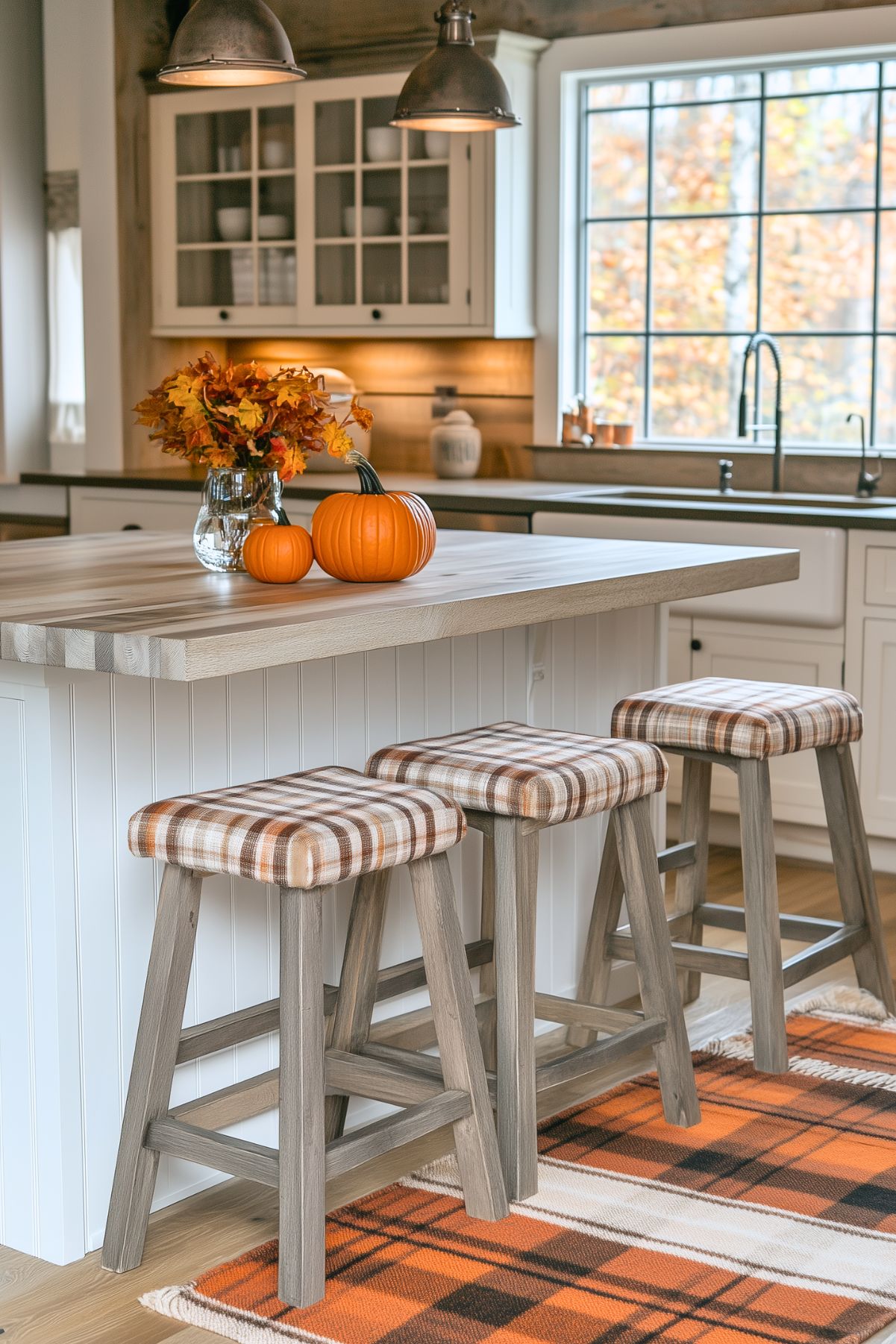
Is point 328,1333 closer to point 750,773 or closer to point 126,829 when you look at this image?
point 126,829

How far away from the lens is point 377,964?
2490mm

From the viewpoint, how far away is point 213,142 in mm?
5656

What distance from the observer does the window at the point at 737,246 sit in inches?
192

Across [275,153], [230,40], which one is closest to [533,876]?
[230,40]

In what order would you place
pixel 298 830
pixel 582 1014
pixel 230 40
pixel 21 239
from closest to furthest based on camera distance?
pixel 298 830
pixel 582 1014
pixel 230 40
pixel 21 239

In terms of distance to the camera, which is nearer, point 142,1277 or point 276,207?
point 142,1277

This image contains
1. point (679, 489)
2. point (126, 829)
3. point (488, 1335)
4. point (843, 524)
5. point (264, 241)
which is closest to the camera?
point (488, 1335)

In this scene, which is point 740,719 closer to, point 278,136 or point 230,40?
point 230,40

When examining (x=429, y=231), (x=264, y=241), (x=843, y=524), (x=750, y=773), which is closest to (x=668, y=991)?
(x=750, y=773)

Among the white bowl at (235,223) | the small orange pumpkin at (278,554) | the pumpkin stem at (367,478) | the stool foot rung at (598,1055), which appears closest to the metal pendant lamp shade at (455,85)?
the pumpkin stem at (367,478)

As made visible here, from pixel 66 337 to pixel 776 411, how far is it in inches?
109

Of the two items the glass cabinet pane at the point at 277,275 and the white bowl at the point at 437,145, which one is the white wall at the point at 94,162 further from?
the white bowl at the point at 437,145

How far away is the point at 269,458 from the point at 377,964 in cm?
81

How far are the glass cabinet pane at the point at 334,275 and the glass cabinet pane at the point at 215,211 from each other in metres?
0.34
